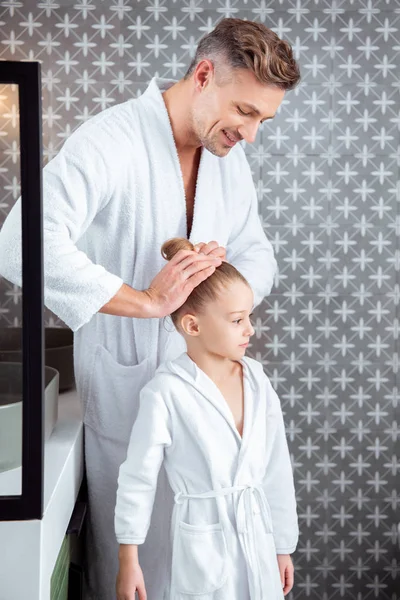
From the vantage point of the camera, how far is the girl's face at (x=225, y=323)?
63.2 inches

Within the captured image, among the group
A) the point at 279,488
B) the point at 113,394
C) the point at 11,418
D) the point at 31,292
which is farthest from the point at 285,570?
the point at 31,292

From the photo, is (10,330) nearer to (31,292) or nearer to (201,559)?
(31,292)

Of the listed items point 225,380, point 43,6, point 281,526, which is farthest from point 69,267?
point 43,6

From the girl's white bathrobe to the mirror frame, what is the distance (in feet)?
1.10

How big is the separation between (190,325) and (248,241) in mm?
440

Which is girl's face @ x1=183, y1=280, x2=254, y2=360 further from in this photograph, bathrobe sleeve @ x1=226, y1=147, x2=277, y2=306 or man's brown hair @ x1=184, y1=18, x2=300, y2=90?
man's brown hair @ x1=184, y1=18, x2=300, y2=90

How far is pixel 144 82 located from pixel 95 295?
91cm

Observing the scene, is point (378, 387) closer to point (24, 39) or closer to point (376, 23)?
point (376, 23)

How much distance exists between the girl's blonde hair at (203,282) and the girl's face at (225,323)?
11 millimetres

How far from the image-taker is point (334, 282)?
2340 mm

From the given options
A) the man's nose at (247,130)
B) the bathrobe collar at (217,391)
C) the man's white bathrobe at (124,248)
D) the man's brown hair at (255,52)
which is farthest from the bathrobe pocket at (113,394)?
the man's brown hair at (255,52)

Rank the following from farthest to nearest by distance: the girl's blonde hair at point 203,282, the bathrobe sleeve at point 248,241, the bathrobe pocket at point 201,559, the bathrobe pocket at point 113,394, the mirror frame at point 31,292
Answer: the bathrobe sleeve at point 248,241 < the bathrobe pocket at point 113,394 < the girl's blonde hair at point 203,282 < the bathrobe pocket at point 201,559 < the mirror frame at point 31,292

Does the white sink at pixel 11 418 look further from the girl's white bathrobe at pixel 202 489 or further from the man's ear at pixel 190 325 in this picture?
the man's ear at pixel 190 325

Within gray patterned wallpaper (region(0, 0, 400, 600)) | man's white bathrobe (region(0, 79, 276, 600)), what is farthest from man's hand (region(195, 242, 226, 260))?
gray patterned wallpaper (region(0, 0, 400, 600))
